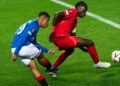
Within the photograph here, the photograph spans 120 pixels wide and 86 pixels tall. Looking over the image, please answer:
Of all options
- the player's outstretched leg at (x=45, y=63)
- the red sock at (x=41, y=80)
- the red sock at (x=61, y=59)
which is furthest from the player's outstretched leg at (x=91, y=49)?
the red sock at (x=41, y=80)

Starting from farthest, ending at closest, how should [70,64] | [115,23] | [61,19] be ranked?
[115,23]
[70,64]
[61,19]

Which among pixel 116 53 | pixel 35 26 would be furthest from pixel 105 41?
pixel 35 26

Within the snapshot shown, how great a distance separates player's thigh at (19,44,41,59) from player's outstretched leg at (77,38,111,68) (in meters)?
1.18

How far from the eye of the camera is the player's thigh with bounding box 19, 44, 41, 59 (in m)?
11.8

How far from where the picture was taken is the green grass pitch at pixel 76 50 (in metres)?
12.6

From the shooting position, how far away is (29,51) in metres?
11.9

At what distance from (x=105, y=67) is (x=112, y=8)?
6271 millimetres

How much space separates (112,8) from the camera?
19.2m

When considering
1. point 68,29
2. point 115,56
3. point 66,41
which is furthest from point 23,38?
point 115,56

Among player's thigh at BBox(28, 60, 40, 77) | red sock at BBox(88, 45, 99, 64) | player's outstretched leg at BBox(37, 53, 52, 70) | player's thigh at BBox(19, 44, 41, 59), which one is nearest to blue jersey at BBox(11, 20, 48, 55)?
player's thigh at BBox(19, 44, 41, 59)

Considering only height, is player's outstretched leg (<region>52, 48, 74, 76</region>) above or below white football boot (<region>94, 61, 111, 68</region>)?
above

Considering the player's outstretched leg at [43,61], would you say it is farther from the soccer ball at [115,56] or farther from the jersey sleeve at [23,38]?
the soccer ball at [115,56]

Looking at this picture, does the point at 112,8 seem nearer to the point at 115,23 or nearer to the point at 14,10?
the point at 115,23

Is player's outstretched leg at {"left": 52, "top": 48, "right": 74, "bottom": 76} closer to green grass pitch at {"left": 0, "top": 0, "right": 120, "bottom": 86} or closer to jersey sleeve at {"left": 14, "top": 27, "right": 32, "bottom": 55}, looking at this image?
green grass pitch at {"left": 0, "top": 0, "right": 120, "bottom": 86}
